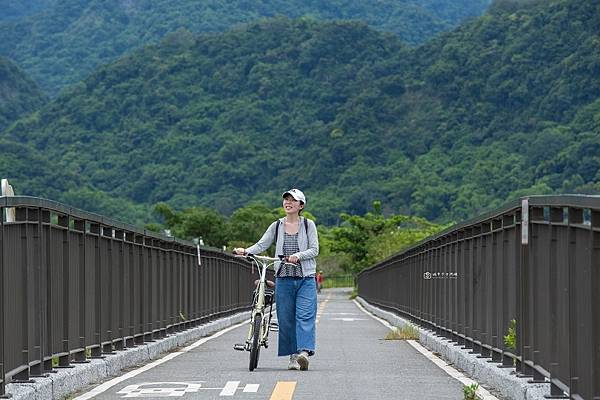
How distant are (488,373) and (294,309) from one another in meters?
2.97

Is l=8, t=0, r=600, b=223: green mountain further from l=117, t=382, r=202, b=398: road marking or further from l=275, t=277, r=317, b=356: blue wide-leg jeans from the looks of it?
l=117, t=382, r=202, b=398: road marking

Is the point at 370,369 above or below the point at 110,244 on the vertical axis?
below

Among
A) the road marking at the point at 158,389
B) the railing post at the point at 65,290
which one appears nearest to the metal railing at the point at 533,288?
the road marking at the point at 158,389

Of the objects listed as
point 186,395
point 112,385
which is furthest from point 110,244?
point 186,395

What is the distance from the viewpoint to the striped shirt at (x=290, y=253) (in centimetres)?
1539

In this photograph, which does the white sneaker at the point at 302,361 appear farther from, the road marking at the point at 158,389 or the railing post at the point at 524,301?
the railing post at the point at 524,301

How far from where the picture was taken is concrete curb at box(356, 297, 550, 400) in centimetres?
1080

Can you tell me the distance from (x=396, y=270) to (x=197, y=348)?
15.6 meters

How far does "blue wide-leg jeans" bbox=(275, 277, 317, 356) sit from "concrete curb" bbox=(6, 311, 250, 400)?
181 cm

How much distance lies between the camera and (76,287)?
13859mm

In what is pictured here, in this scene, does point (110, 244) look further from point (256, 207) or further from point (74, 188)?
point (74, 188)

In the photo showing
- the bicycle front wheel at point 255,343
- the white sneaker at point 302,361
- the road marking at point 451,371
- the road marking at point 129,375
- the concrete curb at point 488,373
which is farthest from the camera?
the white sneaker at point 302,361

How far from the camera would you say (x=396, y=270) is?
35469 mm

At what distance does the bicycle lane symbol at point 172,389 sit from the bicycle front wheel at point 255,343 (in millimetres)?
1470
